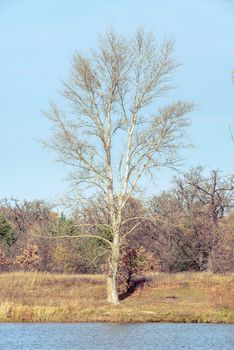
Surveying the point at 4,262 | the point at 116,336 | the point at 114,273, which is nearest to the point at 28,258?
the point at 4,262

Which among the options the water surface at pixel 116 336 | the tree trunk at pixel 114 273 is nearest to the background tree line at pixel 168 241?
the tree trunk at pixel 114 273

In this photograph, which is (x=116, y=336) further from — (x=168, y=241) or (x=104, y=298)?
(x=168, y=241)

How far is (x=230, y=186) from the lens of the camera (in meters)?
64.4

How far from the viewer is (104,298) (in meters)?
40.3

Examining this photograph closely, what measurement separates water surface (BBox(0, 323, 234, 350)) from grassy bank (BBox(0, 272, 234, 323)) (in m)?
1.79

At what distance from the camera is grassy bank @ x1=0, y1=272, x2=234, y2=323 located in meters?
32.7

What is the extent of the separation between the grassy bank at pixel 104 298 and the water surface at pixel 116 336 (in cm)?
179

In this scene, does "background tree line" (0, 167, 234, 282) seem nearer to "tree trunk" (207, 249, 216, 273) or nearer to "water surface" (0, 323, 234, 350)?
"tree trunk" (207, 249, 216, 273)

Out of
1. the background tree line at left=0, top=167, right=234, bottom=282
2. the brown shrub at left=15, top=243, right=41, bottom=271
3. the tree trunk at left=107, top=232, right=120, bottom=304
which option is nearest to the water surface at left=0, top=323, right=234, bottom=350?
the tree trunk at left=107, top=232, right=120, bottom=304

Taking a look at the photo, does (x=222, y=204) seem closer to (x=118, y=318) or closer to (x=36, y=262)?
(x=36, y=262)

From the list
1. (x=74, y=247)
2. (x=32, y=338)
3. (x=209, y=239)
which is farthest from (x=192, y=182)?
(x=32, y=338)

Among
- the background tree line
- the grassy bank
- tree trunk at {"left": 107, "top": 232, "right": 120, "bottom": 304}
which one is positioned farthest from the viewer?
the background tree line

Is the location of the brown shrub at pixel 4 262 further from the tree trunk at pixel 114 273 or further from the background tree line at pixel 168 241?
the tree trunk at pixel 114 273

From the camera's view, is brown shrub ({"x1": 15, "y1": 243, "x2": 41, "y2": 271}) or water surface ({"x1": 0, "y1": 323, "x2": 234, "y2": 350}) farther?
brown shrub ({"x1": 15, "y1": 243, "x2": 41, "y2": 271})
